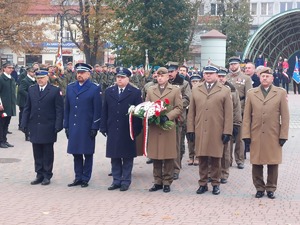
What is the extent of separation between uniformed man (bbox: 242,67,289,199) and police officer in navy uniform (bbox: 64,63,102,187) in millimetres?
2467

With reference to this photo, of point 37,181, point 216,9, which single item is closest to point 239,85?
point 37,181

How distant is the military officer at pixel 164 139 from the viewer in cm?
1005

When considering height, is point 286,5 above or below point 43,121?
above

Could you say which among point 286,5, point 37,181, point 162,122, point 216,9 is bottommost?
point 37,181

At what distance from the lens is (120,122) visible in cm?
1022

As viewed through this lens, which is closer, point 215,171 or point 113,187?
point 215,171

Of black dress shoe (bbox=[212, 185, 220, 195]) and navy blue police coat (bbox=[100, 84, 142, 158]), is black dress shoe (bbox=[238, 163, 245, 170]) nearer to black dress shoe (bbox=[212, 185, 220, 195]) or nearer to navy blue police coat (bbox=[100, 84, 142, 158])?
black dress shoe (bbox=[212, 185, 220, 195])

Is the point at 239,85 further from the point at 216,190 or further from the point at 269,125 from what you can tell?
the point at 216,190

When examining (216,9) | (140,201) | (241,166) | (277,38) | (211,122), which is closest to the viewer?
(140,201)

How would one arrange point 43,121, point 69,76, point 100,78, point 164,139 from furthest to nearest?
point 100,78 < point 69,76 < point 43,121 < point 164,139

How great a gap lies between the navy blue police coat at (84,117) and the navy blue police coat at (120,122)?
0.17 metres

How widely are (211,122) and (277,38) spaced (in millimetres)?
35396

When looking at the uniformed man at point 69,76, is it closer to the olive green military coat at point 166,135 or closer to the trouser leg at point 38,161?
the trouser leg at point 38,161

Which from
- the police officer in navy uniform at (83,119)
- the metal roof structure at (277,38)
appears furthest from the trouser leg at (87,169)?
the metal roof structure at (277,38)
